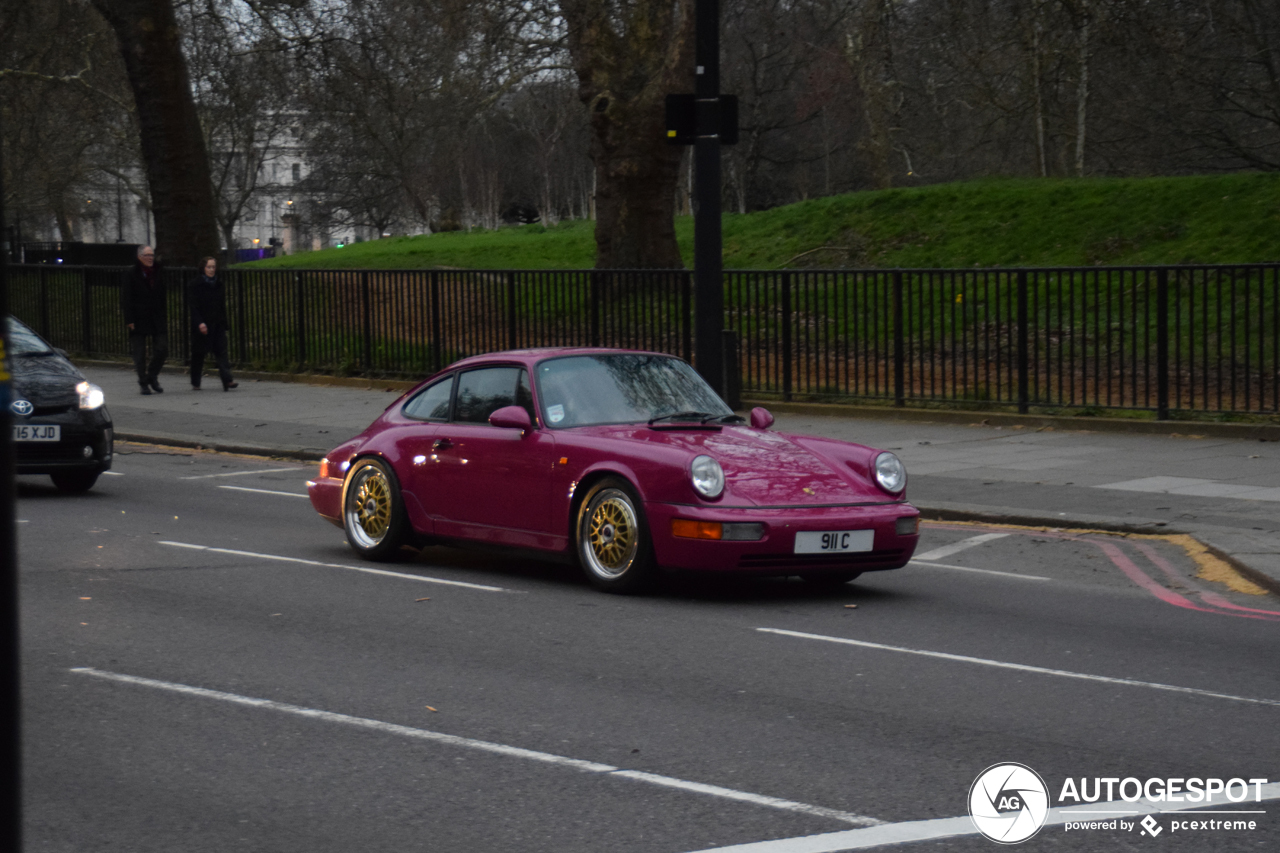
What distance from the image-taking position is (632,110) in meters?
23.8

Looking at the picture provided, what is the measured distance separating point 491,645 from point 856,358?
11.7 metres

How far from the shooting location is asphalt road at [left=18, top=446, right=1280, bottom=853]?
16.4 ft

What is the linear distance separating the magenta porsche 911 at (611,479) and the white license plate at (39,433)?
11.9 ft

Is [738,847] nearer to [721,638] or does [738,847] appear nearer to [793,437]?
[721,638]

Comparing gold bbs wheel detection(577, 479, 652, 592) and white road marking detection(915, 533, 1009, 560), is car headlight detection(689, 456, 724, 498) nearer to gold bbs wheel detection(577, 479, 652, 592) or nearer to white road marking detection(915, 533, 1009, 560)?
gold bbs wheel detection(577, 479, 652, 592)

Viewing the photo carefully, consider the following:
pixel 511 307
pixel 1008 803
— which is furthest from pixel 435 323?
pixel 1008 803

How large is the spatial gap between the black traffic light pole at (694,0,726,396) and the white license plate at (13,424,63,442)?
5297 mm

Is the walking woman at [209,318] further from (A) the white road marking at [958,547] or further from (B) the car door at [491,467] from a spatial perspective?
(A) the white road marking at [958,547]

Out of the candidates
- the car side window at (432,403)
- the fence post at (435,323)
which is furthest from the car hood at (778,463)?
A: the fence post at (435,323)

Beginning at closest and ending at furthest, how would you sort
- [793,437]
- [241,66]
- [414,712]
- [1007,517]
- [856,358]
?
[414,712], [793,437], [1007,517], [856,358], [241,66]

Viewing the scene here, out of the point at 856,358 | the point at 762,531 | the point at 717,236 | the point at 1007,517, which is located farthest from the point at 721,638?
the point at 856,358

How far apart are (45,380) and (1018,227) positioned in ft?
55.1

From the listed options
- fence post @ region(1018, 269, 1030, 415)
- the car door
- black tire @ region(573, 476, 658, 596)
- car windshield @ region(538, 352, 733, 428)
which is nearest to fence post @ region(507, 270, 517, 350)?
fence post @ region(1018, 269, 1030, 415)

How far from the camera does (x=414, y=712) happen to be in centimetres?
633
